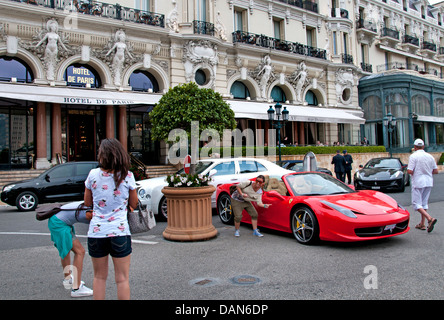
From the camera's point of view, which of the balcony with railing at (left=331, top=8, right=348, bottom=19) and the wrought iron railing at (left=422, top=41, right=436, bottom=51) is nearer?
the balcony with railing at (left=331, top=8, right=348, bottom=19)

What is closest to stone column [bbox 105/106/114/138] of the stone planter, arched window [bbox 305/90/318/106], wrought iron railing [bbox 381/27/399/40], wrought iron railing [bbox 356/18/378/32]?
the stone planter

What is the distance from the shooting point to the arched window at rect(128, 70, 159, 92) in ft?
71.2

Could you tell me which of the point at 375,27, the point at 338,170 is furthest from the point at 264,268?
the point at 375,27

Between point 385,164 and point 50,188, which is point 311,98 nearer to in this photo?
point 385,164

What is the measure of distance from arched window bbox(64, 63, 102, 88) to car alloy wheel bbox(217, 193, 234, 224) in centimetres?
1417

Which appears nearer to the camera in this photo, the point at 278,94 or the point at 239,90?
the point at 239,90

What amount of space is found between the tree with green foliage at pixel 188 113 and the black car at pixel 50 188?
13.2 feet

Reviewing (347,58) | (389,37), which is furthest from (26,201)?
(389,37)

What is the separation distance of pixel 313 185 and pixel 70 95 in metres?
14.3

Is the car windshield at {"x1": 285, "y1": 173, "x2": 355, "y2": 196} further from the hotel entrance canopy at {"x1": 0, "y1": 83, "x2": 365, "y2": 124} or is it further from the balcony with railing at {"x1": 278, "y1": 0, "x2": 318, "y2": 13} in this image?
the balcony with railing at {"x1": 278, "y1": 0, "x2": 318, "y2": 13}

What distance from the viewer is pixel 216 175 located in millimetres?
10414

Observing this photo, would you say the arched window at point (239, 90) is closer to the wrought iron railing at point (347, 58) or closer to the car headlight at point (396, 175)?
the wrought iron railing at point (347, 58)

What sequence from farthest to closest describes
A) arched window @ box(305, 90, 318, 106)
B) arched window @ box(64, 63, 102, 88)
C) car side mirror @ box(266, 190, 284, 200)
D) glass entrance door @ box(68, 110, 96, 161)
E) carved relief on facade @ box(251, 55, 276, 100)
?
arched window @ box(305, 90, 318, 106), carved relief on facade @ box(251, 55, 276, 100), glass entrance door @ box(68, 110, 96, 161), arched window @ box(64, 63, 102, 88), car side mirror @ box(266, 190, 284, 200)
